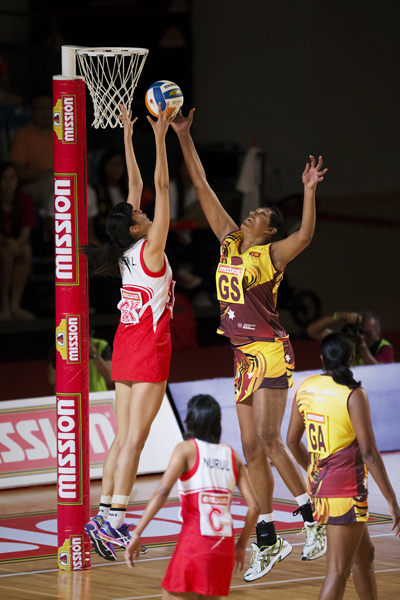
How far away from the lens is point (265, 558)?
6.83 m

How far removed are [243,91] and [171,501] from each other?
508 inches

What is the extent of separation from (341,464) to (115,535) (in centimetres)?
192

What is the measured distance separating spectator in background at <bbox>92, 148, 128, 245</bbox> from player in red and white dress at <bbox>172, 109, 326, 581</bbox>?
7431 mm

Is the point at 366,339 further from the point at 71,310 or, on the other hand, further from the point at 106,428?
the point at 71,310

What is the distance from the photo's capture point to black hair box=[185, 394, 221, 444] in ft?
15.8

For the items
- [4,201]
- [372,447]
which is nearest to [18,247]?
[4,201]

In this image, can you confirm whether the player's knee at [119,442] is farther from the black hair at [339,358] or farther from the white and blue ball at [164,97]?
the white and blue ball at [164,97]

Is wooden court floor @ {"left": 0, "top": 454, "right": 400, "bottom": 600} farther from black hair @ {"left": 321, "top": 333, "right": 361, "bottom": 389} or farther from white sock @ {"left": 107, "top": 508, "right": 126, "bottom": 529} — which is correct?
black hair @ {"left": 321, "top": 333, "right": 361, "bottom": 389}

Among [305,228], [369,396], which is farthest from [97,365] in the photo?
[305,228]

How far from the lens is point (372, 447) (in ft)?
17.0

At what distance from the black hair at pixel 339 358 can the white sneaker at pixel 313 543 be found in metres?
1.86

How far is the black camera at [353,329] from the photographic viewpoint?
11.2 m

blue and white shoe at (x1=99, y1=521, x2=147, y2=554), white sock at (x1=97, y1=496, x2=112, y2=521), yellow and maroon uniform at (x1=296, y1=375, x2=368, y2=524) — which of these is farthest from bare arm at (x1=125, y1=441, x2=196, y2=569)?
white sock at (x1=97, y1=496, x2=112, y2=521)

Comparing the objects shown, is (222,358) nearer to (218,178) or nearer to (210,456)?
(218,178)
